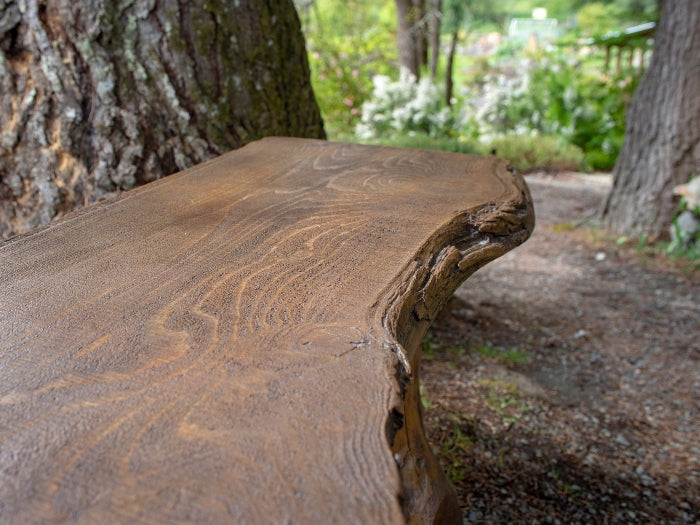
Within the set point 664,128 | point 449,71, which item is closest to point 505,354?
point 664,128

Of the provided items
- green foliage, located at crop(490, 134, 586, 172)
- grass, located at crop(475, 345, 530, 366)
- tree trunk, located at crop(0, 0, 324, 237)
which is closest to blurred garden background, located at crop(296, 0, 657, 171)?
green foliage, located at crop(490, 134, 586, 172)

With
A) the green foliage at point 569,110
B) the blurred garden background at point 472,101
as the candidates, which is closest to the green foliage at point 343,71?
the blurred garden background at point 472,101

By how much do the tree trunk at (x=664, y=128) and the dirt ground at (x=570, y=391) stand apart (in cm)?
35

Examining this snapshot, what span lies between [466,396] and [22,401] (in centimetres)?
176

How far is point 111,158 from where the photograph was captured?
69.4 inches

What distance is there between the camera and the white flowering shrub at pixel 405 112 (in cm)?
686

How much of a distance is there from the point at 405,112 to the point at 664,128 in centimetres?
371

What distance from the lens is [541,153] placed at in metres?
6.01

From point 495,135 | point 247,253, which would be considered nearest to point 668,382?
point 247,253

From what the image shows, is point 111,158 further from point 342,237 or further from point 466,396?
point 466,396

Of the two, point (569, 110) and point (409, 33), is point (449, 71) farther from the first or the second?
point (569, 110)

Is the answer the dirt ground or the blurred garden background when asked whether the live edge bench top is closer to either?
the dirt ground

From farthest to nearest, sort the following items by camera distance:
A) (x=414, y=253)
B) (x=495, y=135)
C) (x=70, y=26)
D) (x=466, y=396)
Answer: (x=495, y=135) < (x=466, y=396) < (x=70, y=26) < (x=414, y=253)

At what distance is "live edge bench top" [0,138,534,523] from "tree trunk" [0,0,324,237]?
0.61m
